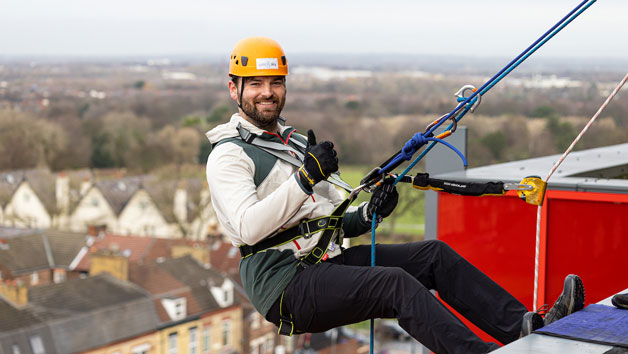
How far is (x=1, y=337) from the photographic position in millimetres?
44938

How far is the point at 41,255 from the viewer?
57250 millimetres

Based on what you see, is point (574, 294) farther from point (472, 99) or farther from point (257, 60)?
point (257, 60)

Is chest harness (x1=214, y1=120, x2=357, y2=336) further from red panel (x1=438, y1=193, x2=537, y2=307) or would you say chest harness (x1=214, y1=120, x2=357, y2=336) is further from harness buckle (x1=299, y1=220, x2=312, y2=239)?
red panel (x1=438, y1=193, x2=537, y2=307)

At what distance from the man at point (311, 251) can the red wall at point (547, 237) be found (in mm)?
1462

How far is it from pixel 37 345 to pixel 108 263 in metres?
8.01

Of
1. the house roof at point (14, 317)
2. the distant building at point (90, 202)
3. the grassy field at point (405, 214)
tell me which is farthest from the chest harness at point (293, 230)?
the distant building at point (90, 202)

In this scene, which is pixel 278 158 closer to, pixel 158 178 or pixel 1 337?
pixel 1 337

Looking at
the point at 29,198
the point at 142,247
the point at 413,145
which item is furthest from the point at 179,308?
the point at 413,145

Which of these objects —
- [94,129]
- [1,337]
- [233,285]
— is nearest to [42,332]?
[1,337]

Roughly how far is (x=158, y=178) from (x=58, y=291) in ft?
39.9

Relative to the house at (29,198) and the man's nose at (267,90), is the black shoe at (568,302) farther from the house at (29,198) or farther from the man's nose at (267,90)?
the house at (29,198)

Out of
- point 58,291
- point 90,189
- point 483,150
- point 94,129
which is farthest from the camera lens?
point 94,129

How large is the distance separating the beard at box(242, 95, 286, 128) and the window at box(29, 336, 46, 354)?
4822 cm

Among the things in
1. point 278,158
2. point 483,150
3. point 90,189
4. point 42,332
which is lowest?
point 42,332
